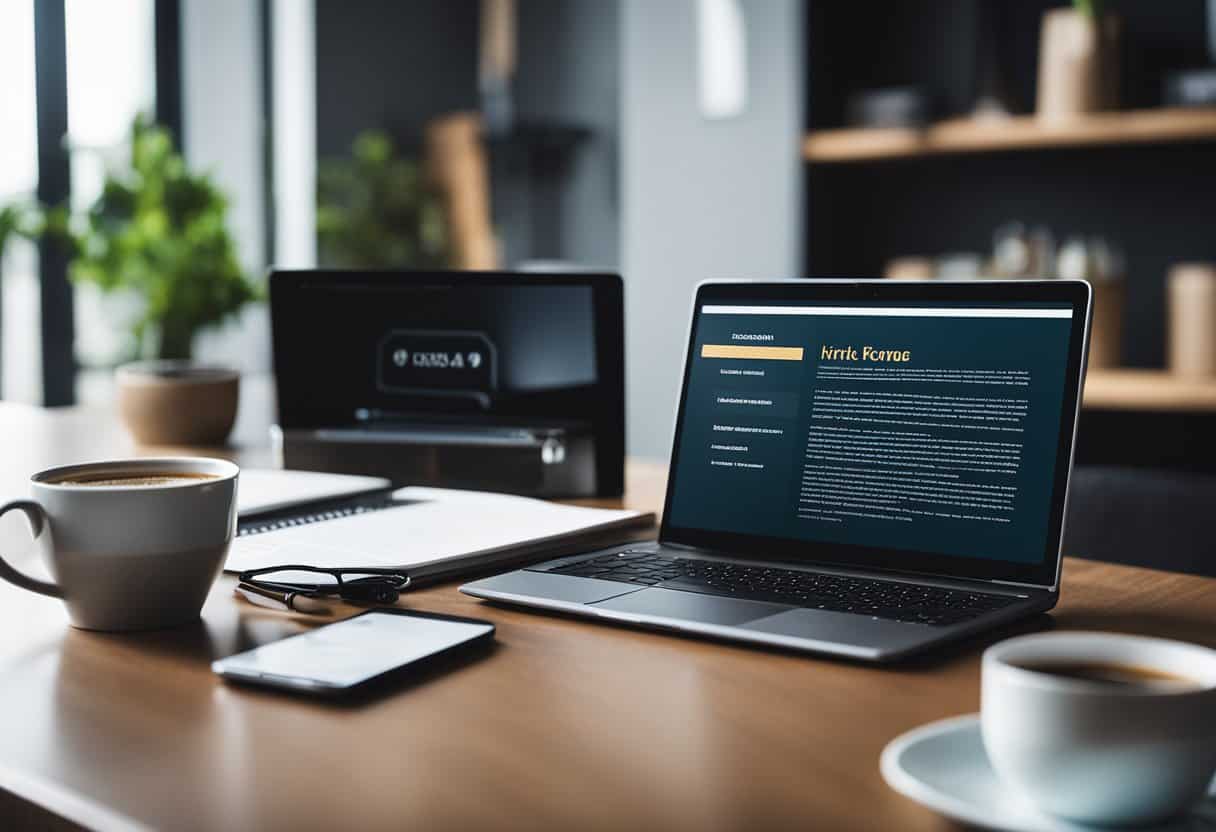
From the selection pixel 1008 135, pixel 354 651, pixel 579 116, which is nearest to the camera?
pixel 354 651

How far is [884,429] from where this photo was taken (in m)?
0.92

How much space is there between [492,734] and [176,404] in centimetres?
109

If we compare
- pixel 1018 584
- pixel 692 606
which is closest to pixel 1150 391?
pixel 1018 584

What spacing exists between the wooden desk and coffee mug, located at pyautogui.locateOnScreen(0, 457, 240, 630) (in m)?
0.02

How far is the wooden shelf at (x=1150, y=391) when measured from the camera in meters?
A: 2.63

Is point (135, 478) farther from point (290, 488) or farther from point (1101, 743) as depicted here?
point (1101, 743)

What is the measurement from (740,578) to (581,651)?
17 centimetres

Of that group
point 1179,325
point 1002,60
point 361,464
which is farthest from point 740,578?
point 1002,60

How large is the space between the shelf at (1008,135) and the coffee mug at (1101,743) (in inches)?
95.2

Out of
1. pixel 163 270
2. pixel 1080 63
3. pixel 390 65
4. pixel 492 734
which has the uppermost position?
pixel 390 65

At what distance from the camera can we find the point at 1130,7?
293cm

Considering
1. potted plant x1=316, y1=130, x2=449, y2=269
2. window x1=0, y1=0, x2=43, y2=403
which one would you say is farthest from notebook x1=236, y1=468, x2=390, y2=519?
potted plant x1=316, y1=130, x2=449, y2=269

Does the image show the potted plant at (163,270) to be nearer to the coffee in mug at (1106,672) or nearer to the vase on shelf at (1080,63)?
the coffee in mug at (1106,672)

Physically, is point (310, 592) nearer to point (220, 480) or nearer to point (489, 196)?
point (220, 480)
